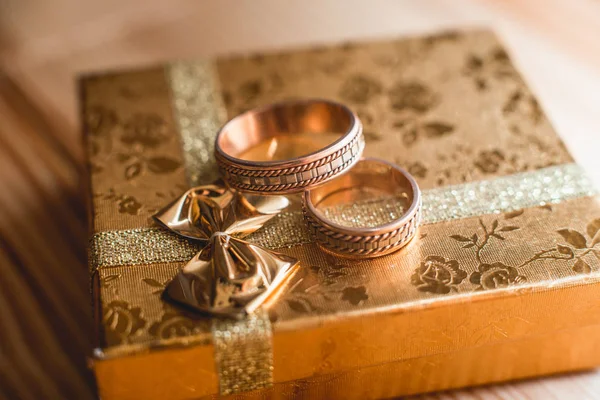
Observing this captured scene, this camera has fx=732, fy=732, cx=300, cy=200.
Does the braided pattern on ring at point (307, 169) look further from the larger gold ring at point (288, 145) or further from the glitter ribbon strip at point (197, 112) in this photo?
the glitter ribbon strip at point (197, 112)

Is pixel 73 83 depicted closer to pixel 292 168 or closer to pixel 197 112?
pixel 197 112

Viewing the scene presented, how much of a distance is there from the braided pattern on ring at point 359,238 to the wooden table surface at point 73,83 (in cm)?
23

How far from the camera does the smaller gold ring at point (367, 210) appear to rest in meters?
0.83

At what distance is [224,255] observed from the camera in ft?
2.74

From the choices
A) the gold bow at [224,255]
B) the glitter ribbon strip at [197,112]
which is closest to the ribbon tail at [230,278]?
the gold bow at [224,255]

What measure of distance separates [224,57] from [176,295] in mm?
589

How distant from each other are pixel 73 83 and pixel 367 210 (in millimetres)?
878

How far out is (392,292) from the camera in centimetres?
82

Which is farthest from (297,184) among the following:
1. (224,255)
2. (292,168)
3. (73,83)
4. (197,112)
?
(73,83)

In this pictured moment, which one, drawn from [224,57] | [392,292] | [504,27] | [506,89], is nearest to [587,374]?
[392,292]

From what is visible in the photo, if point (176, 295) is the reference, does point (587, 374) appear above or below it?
below

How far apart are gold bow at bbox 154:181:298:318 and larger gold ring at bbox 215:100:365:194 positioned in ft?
0.12

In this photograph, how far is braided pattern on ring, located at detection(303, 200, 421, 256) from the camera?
83 cm

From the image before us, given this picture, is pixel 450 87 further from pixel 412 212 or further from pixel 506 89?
pixel 412 212
